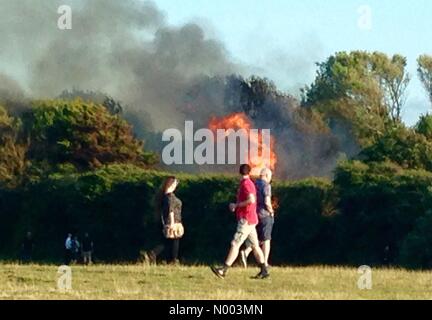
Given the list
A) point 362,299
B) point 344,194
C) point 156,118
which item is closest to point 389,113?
point 156,118

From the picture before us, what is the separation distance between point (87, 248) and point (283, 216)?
670cm

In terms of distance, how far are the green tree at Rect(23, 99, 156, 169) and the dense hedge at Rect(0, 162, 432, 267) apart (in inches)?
524

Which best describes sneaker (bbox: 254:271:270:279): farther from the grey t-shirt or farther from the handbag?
the handbag

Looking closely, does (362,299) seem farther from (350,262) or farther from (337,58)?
(337,58)

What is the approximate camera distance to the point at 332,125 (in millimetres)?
82375

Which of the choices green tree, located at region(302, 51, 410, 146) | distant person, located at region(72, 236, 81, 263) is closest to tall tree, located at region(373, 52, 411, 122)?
green tree, located at region(302, 51, 410, 146)

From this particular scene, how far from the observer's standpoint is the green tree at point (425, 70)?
265 ft

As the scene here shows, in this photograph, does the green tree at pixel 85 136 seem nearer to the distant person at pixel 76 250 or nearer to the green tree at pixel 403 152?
the green tree at pixel 403 152

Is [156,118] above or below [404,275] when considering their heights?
above

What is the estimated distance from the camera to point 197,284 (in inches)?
785

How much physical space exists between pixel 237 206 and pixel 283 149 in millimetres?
46280

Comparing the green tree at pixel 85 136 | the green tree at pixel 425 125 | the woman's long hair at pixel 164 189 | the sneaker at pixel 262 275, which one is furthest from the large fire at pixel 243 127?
the sneaker at pixel 262 275

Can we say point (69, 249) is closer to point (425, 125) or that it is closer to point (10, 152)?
point (10, 152)

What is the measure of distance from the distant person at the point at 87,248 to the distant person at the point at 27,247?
10.9 feet
